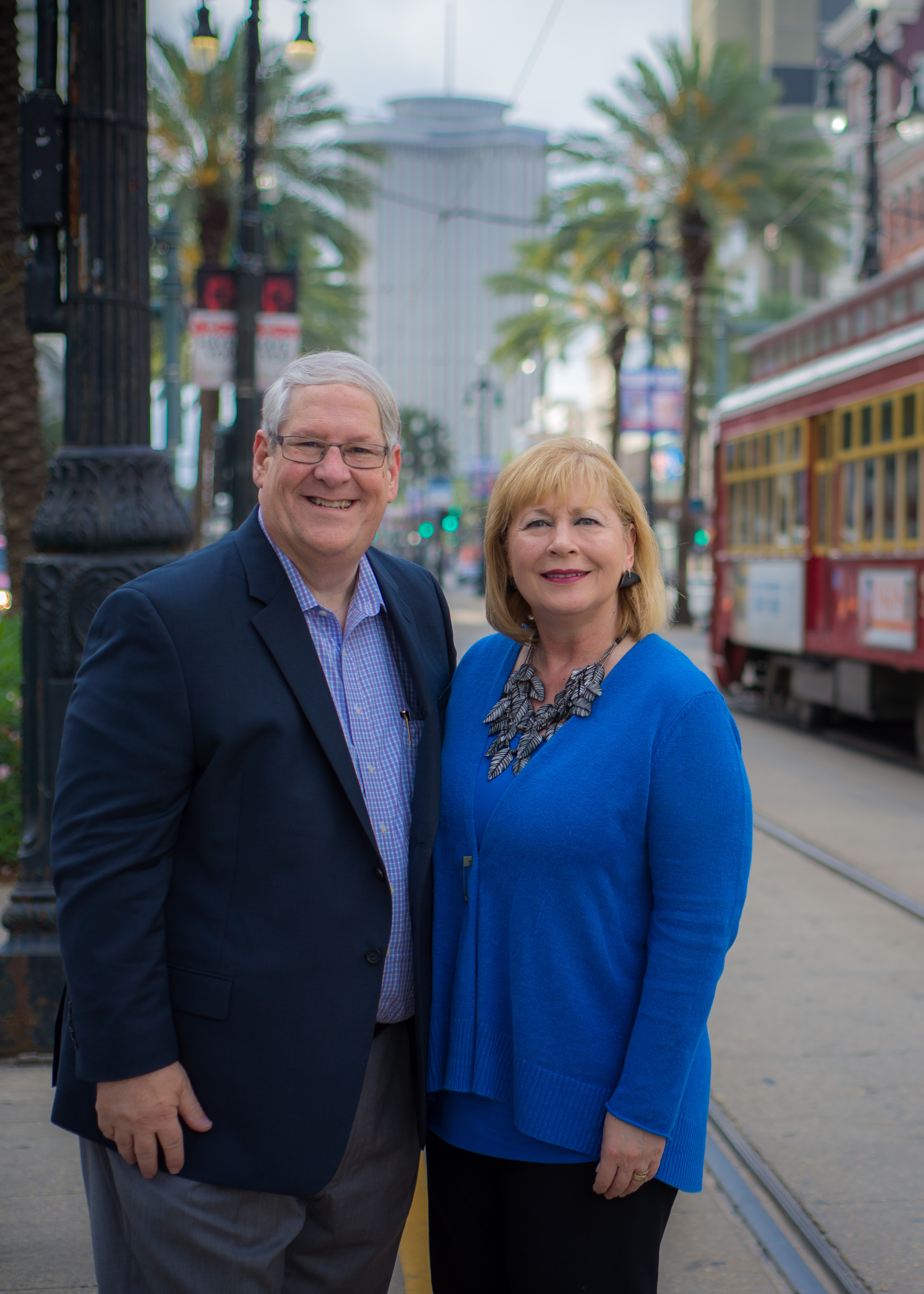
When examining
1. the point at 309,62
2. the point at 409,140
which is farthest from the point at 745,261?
the point at 309,62

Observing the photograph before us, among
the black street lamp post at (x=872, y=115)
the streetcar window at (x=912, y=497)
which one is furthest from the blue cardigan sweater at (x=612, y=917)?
the black street lamp post at (x=872, y=115)

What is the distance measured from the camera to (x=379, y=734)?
2.25 metres

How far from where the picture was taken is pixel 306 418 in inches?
86.6

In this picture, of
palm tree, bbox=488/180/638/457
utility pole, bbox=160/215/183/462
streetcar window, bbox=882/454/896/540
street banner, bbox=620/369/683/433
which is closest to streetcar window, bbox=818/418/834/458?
streetcar window, bbox=882/454/896/540

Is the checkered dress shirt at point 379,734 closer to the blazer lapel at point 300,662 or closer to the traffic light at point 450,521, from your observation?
the blazer lapel at point 300,662

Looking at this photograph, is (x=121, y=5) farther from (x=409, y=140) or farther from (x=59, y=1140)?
(x=409, y=140)

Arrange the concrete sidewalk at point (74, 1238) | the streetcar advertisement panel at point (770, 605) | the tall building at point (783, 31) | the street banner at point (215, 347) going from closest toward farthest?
1. the concrete sidewalk at point (74, 1238)
2. the streetcar advertisement panel at point (770, 605)
3. the street banner at point (215, 347)
4. the tall building at point (783, 31)

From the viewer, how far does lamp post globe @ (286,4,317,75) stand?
14453 mm

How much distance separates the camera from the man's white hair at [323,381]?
2203 mm

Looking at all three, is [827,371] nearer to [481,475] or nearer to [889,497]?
[889,497]

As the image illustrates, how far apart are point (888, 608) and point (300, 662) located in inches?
395

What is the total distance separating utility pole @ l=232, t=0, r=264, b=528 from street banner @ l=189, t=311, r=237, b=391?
0.19 m

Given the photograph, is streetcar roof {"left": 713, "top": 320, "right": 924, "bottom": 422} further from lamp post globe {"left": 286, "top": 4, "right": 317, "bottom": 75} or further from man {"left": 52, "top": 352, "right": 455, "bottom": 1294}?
man {"left": 52, "top": 352, "right": 455, "bottom": 1294}

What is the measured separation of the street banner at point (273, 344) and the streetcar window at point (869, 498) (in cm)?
684
